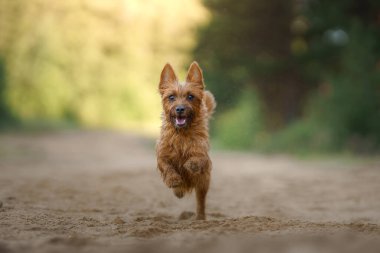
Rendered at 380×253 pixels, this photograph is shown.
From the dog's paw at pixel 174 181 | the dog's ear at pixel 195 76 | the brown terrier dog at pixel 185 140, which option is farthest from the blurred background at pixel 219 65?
the dog's paw at pixel 174 181

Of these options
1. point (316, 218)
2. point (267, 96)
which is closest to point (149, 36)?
point (267, 96)

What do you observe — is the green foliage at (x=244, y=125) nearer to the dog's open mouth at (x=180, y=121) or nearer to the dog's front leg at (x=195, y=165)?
the dog's open mouth at (x=180, y=121)

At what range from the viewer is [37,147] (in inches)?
901

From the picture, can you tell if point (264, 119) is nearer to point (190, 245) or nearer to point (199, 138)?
point (199, 138)

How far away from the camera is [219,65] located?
24.5 metres

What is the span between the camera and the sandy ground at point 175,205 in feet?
15.7

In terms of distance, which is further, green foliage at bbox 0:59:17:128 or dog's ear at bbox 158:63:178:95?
green foliage at bbox 0:59:17:128

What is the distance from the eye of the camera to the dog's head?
7574 mm

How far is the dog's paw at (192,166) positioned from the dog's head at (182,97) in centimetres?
51

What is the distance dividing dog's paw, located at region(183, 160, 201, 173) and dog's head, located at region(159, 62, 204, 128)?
51 centimetres

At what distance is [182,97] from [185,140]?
541 mm

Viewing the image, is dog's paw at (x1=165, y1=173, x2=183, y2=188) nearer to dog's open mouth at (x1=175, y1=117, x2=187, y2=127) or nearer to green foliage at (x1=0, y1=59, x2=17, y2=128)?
dog's open mouth at (x1=175, y1=117, x2=187, y2=127)

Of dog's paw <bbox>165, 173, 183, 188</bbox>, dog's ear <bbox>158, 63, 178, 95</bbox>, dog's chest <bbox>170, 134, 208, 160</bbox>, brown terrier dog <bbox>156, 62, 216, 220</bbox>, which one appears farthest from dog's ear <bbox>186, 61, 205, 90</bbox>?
dog's paw <bbox>165, 173, 183, 188</bbox>

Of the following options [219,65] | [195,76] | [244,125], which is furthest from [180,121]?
[219,65]
